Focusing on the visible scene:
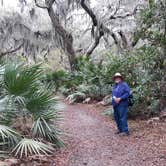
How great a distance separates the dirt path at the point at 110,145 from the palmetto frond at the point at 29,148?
41 cm

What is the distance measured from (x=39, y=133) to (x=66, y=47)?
16133mm

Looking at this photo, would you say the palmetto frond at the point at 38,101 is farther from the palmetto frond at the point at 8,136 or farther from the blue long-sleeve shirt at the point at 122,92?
the blue long-sleeve shirt at the point at 122,92

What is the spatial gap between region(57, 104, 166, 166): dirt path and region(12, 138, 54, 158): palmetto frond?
0.41m

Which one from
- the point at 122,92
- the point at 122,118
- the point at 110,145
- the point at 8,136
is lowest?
the point at 110,145

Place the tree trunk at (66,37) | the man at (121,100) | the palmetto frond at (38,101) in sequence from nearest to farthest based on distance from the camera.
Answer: the palmetto frond at (38,101)
the man at (121,100)
the tree trunk at (66,37)

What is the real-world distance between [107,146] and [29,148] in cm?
194

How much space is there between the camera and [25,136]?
812 cm

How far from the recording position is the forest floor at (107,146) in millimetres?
7352

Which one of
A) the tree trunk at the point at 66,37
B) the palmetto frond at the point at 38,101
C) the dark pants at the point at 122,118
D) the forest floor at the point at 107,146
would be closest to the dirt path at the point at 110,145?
the forest floor at the point at 107,146

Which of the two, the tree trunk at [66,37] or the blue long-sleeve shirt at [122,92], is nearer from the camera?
the blue long-sleeve shirt at [122,92]

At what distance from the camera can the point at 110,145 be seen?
8.79 meters

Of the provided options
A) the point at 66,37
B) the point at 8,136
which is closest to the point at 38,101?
the point at 8,136

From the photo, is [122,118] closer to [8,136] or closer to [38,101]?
[38,101]

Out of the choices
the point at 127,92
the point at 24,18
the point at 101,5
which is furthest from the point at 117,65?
the point at 24,18
